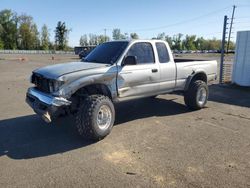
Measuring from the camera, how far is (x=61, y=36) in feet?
333

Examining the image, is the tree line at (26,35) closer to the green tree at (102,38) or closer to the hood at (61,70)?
the green tree at (102,38)

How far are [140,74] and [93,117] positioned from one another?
1.67 meters

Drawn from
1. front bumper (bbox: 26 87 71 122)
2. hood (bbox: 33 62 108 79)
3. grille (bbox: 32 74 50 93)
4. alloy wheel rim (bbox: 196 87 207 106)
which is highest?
hood (bbox: 33 62 108 79)

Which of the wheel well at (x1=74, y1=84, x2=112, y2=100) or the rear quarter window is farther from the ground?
the rear quarter window

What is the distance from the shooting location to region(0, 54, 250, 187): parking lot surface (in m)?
3.79

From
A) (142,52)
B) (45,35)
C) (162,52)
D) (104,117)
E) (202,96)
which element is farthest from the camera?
(45,35)

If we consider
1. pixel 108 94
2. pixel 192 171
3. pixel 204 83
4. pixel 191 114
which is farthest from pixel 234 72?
pixel 192 171

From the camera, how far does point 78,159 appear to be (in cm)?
444

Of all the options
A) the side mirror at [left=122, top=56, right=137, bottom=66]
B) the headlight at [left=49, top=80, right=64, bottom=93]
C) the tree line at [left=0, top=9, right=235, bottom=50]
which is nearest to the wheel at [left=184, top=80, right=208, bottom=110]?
the side mirror at [left=122, top=56, right=137, bottom=66]

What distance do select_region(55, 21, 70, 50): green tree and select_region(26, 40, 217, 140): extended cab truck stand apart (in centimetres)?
9913

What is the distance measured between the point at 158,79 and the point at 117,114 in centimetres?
157

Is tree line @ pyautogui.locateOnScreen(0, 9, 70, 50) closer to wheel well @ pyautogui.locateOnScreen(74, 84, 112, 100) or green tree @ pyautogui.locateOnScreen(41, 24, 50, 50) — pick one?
green tree @ pyautogui.locateOnScreen(41, 24, 50, 50)

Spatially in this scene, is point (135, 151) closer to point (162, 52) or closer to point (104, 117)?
point (104, 117)

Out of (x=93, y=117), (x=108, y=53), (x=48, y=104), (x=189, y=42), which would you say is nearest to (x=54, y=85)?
(x=48, y=104)
